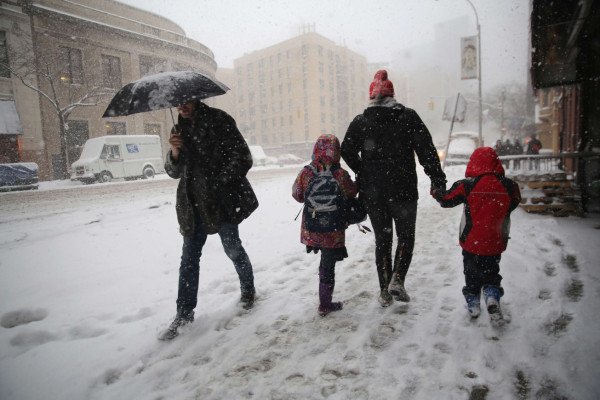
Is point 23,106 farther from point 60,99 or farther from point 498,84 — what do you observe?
point 498,84

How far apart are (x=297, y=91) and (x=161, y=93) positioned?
6022 cm

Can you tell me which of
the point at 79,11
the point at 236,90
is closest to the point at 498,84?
the point at 236,90

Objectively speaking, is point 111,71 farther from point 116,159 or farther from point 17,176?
point 17,176

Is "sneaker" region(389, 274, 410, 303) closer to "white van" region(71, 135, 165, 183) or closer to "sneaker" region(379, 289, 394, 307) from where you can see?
"sneaker" region(379, 289, 394, 307)

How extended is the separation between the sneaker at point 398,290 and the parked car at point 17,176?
1468 centimetres

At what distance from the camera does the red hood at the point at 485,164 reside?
8.93 feet

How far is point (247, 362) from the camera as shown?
7.76ft

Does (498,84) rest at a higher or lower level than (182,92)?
higher

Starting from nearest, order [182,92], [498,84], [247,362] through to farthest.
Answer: [247,362], [182,92], [498,84]

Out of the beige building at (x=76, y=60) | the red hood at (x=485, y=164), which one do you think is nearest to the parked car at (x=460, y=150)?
the red hood at (x=485, y=164)

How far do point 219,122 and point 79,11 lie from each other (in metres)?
28.0

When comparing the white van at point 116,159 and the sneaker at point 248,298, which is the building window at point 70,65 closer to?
the white van at point 116,159

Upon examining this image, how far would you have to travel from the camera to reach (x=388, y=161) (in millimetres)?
2910

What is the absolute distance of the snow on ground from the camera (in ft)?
6.84
